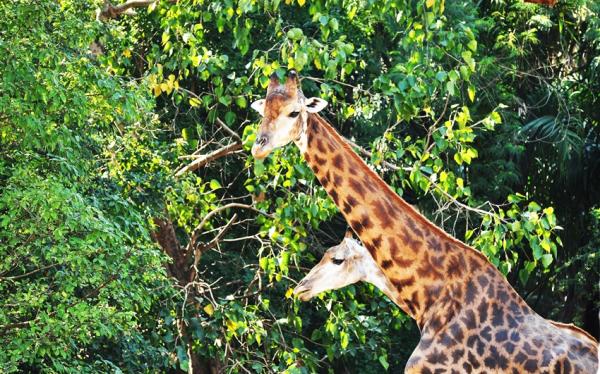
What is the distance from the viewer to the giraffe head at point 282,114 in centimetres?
634

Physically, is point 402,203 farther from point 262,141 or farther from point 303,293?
point 303,293

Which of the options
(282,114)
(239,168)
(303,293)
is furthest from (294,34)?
(239,168)

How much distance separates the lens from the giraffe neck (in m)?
6.46

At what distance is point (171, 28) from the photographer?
10195 mm

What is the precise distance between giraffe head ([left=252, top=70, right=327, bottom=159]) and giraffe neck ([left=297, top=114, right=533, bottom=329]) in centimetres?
13

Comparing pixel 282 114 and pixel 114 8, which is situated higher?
pixel 282 114

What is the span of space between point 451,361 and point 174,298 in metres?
4.65

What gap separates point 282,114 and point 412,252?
88cm

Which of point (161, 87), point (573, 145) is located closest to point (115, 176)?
point (161, 87)

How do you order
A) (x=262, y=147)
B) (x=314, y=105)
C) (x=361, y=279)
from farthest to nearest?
(x=361, y=279), (x=314, y=105), (x=262, y=147)

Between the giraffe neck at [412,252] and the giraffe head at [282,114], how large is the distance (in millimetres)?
132

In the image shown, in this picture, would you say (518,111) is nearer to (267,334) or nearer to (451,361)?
(267,334)

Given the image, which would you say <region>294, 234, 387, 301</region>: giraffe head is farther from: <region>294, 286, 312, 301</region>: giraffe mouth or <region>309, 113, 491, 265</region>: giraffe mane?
<region>309, 113, 491, 265</region>: giraffe mane

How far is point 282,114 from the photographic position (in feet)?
21.0
